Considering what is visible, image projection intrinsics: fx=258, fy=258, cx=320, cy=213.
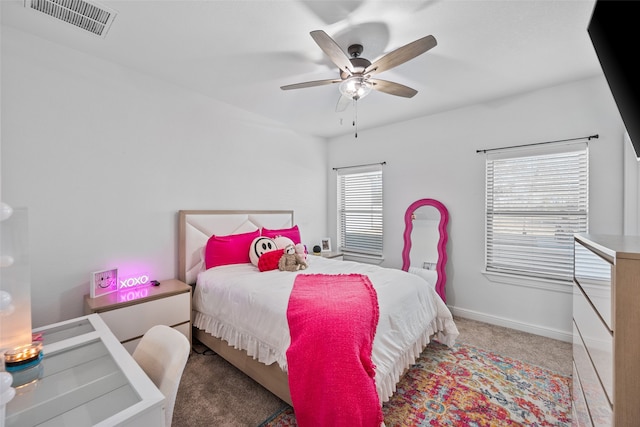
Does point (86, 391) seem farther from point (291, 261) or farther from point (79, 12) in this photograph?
point (79, 12)

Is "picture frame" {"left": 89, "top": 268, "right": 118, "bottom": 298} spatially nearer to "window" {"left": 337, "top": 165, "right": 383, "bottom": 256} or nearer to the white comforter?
the white comforter

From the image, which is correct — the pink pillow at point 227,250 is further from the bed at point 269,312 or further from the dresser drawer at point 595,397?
the dresser drawer at point 595,397

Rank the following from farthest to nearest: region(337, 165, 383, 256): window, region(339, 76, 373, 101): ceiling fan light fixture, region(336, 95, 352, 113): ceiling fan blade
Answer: region(337, 165, 383, 256): window
region(336, 95, 352, 113): ceiling fan blade
region(339, 76, 373, 101): ceiling fan light fixture

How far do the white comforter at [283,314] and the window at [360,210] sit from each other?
1548 mm

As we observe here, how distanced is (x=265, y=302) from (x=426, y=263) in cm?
242

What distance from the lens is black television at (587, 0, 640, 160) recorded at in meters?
0.86

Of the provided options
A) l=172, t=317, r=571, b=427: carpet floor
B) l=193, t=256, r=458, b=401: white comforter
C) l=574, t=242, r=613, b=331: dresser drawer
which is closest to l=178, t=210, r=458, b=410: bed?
l=193, t=256, r=458, b=401: white comforter

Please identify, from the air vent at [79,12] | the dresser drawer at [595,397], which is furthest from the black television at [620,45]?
the air vent at [79,12]

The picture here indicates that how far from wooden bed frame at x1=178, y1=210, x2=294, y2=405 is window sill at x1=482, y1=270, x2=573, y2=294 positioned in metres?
2.72

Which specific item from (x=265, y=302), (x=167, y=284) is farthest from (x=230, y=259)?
(x=265, y=302)

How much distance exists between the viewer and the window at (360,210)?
164 inches

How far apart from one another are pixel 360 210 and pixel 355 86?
8.29ft

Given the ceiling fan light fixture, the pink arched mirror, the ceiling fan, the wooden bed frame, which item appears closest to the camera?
the ceiling fan

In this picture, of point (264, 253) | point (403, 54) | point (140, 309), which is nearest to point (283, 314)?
point (264, 253)
